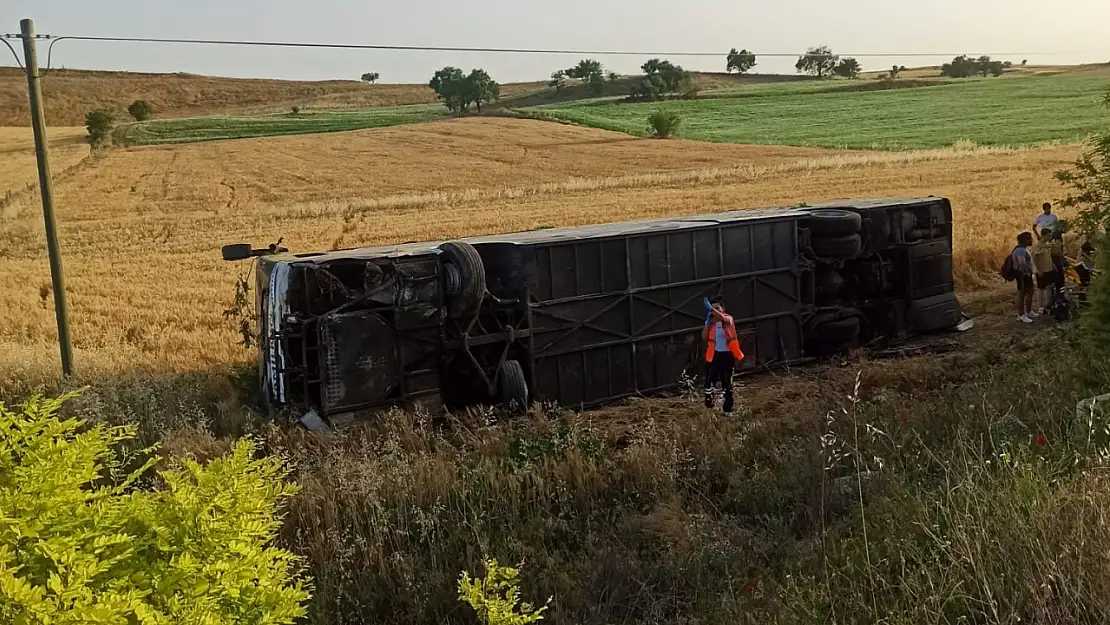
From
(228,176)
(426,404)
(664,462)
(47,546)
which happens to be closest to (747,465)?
(664,462)

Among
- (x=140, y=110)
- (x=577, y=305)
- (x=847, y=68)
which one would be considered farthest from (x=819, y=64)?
(x=577, y=305)

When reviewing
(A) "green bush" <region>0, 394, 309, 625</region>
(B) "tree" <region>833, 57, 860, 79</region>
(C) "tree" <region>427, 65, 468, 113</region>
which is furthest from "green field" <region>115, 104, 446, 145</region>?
(A) "green bush" <region>0, 394, 309, 625</region>

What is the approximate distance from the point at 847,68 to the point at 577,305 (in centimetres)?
10939

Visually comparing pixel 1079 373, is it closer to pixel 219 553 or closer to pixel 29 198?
pixel 219 553

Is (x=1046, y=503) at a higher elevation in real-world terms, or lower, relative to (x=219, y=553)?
lower

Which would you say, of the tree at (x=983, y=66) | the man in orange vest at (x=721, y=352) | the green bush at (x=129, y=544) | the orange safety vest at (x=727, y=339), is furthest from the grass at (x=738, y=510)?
the tree at (x=983, y=66)

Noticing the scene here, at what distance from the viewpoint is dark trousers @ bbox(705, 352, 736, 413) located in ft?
33.8

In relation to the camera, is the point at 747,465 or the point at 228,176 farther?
the point at 228,176

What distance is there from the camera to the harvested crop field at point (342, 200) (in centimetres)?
1611

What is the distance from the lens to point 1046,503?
461 centimetres

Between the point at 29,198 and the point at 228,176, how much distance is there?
388 inches

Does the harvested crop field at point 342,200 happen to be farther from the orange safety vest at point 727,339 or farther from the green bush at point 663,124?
the orange safety vest at point 727,339

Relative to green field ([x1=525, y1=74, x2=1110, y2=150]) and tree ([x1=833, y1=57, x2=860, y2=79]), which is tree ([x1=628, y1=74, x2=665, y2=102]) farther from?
tree ([x1=833, y1=57, x2=860, y2=79])

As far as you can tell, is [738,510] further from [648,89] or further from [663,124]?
[648,89]
